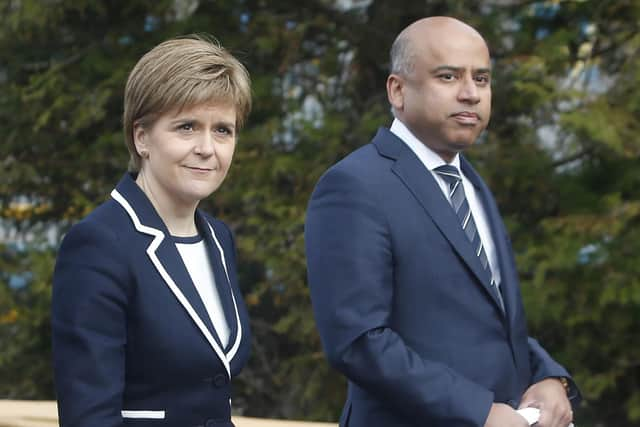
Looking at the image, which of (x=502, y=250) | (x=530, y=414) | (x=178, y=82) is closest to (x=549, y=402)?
(x=530, y=414)

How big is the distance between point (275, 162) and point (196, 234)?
4.15 meters

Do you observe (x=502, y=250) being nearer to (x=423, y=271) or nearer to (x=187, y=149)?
(x=423, y=271)

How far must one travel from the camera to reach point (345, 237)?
274 centimetres

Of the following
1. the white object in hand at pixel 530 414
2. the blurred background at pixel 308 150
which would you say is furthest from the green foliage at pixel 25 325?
the white object in hand at pixel 530 414

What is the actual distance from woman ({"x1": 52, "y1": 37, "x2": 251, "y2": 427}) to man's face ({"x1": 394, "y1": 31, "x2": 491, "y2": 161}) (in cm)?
48

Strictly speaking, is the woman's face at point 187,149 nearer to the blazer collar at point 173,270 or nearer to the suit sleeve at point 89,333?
the blazer collar at point 173,270

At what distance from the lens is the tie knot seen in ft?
9.68

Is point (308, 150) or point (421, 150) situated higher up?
point (421, 150)

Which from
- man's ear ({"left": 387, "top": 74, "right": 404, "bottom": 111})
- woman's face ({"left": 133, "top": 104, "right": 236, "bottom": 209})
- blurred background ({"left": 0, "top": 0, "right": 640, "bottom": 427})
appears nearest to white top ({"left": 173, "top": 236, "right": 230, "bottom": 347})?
woman's face ({"left": 133, "top": 104, "right": 236, "bottom": 209})

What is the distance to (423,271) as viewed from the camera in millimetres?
2768

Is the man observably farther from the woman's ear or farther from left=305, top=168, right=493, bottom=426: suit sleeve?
the woman's ear

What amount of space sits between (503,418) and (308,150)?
14.4 ft

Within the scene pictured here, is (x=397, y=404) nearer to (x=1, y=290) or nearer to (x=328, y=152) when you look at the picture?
(x=328, y=152)

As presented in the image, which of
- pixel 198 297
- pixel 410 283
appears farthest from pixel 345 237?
pixel 198 297
